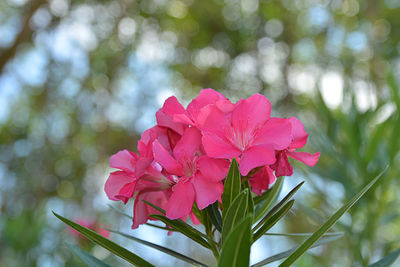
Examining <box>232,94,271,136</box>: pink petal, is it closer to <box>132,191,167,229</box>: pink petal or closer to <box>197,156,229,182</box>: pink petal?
<box>197,156,229,182</box>: pink petal

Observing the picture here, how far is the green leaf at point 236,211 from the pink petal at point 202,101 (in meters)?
0.21

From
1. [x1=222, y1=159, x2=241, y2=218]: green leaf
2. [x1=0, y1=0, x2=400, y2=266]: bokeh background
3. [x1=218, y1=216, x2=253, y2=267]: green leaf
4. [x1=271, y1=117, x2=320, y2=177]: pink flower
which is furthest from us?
[x1=0, y1=0, x2=400, y2=266]: bokeh background

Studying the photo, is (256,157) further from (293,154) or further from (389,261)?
(389,261)

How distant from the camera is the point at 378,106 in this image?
5.59 ft

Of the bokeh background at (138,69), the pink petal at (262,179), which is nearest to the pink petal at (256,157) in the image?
the pink petal at (262,179)

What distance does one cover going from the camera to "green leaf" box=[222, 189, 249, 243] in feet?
1.77

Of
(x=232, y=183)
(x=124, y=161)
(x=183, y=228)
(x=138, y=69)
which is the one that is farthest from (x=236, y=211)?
(x=138, y=69)

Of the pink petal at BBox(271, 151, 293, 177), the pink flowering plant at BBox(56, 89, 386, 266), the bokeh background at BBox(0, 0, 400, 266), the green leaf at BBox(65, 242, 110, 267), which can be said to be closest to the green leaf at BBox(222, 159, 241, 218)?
the pink flowering plant at BBox(56, 89, 386, 266)

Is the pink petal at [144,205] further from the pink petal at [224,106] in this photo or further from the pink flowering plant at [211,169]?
the pink petal at [224,106]

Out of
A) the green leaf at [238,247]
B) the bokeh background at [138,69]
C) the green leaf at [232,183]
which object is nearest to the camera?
the green leaf at [238,247]

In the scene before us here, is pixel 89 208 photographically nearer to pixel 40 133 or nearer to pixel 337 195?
pixel 40 133

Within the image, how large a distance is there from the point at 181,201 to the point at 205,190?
0.14ft

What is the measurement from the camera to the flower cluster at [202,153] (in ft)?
2.07

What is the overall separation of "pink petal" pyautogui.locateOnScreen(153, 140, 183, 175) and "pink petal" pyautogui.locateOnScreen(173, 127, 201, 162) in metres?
Answer: 0.01
